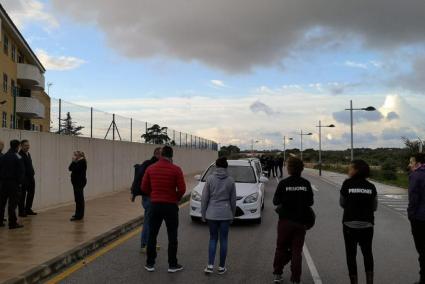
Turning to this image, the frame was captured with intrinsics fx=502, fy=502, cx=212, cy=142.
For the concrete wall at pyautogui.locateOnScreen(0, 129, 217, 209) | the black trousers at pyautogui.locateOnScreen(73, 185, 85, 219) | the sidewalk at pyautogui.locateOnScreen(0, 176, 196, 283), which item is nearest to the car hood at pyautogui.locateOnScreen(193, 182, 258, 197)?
the sidewalk at pyautogui.locateOnScreen(0, 176, 196, 283)

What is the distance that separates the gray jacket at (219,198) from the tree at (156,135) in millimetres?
20163

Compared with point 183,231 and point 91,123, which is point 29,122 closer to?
point 91,123

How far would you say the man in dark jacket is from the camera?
10172 mm

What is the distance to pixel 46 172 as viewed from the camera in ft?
46.9

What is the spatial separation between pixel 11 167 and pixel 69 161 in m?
5.94

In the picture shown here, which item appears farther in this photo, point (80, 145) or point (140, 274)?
point (80, 145)

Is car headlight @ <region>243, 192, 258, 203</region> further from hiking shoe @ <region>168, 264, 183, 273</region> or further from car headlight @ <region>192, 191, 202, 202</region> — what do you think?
hiking shoe @ <region>168, 264, 183, 273</region>

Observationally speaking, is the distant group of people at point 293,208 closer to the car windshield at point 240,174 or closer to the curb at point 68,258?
the curb at point 68,258

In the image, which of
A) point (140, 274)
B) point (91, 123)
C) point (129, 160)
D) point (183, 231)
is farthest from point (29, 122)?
point (140, 274)

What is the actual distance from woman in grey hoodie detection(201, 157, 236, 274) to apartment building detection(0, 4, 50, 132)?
102ft

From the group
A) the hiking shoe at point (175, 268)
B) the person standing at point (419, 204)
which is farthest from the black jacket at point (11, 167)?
the person standing at point (419, 204)

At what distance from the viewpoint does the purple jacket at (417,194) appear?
6500 mm

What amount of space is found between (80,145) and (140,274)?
10853 mm

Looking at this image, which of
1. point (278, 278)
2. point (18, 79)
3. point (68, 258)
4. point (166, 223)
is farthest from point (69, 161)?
point (18, 79)
